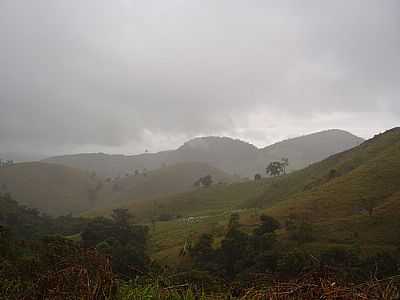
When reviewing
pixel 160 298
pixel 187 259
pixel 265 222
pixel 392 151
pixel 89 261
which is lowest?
pixel 187 259

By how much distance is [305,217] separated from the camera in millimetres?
73062

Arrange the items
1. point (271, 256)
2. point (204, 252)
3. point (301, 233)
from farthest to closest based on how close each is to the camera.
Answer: point (204, 252) → point (301, 233) → point (271, 256)

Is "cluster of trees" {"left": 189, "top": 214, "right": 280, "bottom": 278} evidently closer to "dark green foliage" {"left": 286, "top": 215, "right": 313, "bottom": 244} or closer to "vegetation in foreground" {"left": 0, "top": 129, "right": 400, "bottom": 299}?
"vegetation in foreground" {"left": 0, "top": 129, "right": 400, "bottom": 299}

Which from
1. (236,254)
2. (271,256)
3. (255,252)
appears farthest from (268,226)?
(271,256)

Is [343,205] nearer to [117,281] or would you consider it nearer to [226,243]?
[226,243]

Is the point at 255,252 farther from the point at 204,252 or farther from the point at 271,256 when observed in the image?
the point at 204,252

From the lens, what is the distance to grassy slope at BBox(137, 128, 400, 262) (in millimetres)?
60562

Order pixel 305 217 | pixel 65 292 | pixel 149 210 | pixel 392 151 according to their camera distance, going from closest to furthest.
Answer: pixel 65 292 < pixel 305 217 < pixel 392 151 < pixel 149 210

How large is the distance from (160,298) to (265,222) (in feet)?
205

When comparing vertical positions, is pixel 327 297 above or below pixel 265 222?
above

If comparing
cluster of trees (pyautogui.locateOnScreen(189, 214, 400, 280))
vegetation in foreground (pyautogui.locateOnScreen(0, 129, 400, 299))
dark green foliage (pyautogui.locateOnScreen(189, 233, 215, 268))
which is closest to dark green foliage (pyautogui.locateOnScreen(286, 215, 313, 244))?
cluster of trees (pyautogui.locateOnScreen(189, 214, 400, 280))

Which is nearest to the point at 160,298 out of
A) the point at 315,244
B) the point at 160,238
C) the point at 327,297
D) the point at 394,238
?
the point at 327,297

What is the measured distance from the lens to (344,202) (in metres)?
76.0

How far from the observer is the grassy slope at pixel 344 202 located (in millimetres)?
60562
